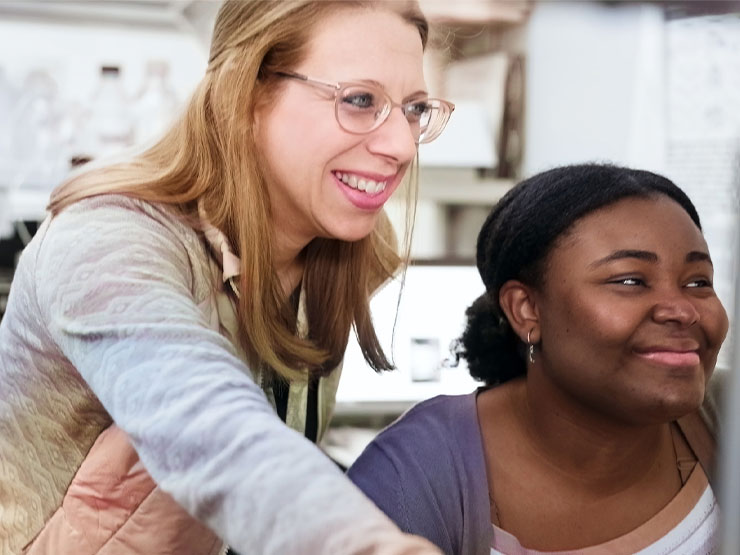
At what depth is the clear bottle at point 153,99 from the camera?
1.98 m

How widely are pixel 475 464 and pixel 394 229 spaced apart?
317 millimetres

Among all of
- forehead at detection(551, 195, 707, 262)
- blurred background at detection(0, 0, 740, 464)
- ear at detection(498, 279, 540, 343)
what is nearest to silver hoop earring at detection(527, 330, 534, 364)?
ear at detection(498, 279, 540, 343)

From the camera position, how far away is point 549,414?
3.93ft

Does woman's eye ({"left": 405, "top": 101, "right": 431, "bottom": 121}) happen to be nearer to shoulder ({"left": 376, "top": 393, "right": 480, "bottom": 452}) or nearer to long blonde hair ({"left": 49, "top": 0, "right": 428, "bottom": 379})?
long blonde hair ({"left": 49, "top": 0, "right": 428, "bottom": 379})

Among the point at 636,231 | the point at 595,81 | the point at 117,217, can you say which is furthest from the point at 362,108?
the point at 595,81

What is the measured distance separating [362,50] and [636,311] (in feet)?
1.36

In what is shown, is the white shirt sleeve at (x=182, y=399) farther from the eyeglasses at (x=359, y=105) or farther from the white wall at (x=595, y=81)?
the white wall at (x=595, y=81)

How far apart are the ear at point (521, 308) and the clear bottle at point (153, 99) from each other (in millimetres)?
1012

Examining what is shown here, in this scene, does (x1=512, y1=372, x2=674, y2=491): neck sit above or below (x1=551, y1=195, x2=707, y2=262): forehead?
below

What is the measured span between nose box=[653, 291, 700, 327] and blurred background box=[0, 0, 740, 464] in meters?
0.60

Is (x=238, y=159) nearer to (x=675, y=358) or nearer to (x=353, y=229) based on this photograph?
(x=353, y=229)

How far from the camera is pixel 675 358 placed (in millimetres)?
1062

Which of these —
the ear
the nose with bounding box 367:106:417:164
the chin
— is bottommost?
the ear

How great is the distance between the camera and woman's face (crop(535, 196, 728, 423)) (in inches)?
42.1
